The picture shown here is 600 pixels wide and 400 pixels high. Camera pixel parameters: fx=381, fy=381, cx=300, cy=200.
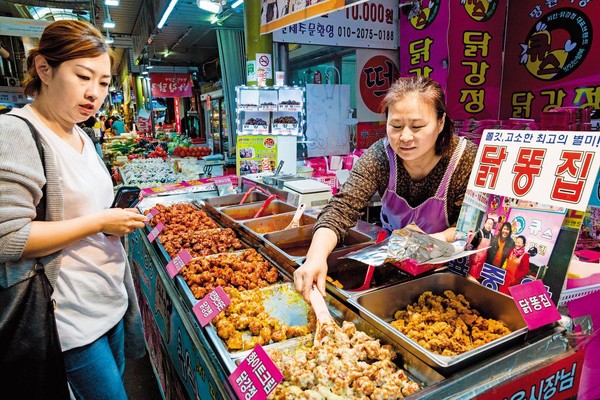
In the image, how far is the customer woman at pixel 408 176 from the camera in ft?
5.89

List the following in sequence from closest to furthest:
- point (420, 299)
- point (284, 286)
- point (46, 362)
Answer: point (46, 362), point (420, 299), point (284, 286)

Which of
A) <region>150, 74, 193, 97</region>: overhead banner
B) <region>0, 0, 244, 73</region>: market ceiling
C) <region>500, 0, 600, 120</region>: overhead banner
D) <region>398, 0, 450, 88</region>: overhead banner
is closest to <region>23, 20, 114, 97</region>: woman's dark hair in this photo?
<region>0, 0, 244, 73</region>: market ceiling

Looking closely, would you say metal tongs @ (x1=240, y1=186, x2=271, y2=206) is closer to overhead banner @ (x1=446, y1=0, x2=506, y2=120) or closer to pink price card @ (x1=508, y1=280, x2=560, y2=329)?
pink price card @ (x1=508, y1=280, x2=560, y2=329)

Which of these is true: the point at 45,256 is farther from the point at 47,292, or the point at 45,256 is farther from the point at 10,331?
the point at 10,331

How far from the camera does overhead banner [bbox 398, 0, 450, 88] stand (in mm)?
5254

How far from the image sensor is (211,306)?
5.27ft

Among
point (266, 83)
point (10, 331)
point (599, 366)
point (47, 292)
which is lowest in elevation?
point (599, 366)

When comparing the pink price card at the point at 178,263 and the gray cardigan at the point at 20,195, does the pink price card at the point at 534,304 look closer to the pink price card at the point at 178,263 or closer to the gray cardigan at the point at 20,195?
the pink price card at the point at 178,263

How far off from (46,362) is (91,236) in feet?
1.66

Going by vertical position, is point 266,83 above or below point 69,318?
above

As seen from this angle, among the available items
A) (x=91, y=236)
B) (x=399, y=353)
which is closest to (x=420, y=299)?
(x=399, y=353)

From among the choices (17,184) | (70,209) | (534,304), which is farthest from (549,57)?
(17,184)

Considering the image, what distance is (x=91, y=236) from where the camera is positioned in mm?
1647

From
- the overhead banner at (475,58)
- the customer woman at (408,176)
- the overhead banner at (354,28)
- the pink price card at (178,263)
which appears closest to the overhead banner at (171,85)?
the overhead banner at (354,28)
